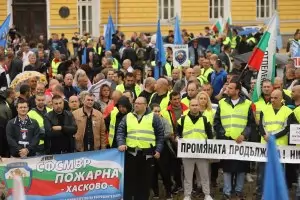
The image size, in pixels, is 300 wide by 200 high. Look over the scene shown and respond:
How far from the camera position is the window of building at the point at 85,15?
42.4 metres

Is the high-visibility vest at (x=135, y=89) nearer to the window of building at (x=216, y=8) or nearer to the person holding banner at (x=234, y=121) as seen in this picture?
the person holding banner at (x=234, y=121)

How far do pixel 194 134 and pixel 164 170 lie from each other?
0.97 meters

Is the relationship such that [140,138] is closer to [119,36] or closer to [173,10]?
[119,36]

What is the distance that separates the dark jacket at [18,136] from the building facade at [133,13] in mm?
29807

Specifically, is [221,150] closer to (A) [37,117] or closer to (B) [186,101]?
(B) [186,101]

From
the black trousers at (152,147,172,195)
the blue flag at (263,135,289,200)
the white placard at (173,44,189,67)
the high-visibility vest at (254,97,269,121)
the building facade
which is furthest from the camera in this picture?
the building facade

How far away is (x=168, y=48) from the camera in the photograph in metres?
21.0

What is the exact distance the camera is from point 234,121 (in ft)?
38.9

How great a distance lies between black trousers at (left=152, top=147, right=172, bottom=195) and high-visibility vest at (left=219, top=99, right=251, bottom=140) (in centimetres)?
102

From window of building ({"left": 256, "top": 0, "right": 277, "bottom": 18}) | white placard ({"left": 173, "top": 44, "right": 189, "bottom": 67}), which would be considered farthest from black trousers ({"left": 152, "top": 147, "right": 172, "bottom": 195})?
window of building ({"left": 256, "top": 0, "right": 277, "bottom": 18})

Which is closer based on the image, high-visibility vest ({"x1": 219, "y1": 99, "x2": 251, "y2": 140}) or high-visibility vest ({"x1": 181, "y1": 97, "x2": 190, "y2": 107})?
high-visibility vest ({"x1": 219, "y1": 99, "x2": 251, "y2": 140})

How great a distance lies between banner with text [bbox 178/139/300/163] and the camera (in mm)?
11758

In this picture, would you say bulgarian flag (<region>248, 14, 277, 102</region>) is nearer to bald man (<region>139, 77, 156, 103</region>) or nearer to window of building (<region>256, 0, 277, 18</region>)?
bald man (<region>139, 77, 156, 103</region>)

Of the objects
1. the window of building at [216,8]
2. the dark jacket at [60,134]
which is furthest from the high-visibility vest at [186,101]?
the window of building at [216,8]
